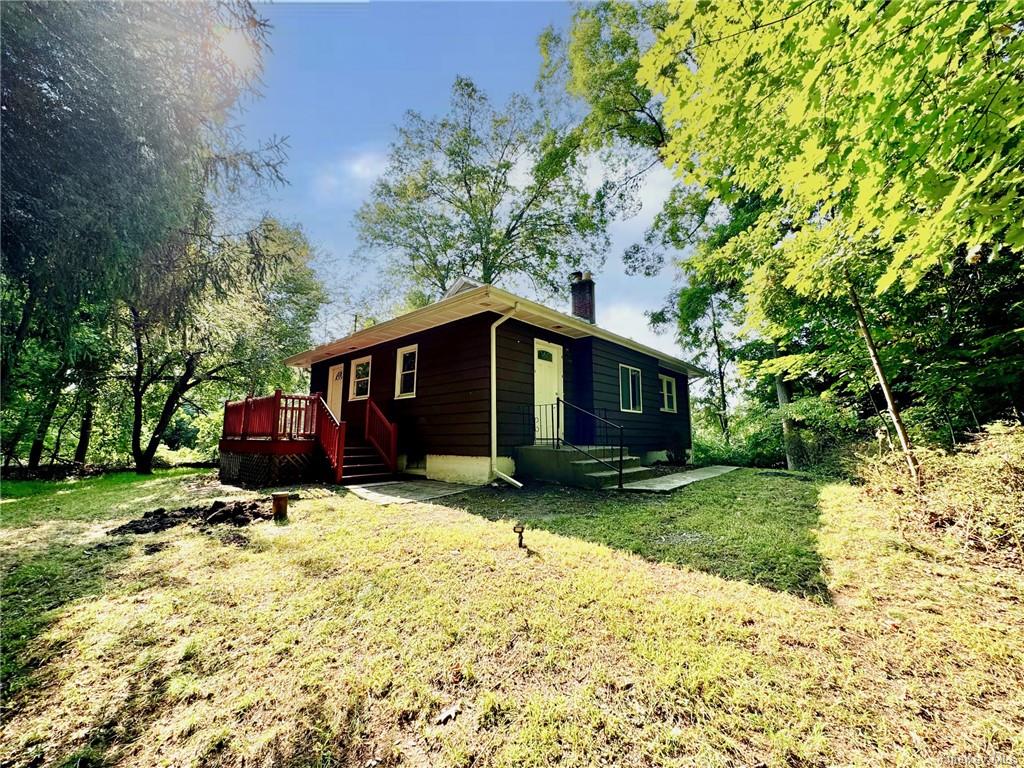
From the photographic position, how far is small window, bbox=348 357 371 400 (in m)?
10.2

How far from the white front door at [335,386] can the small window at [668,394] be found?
31.5ft

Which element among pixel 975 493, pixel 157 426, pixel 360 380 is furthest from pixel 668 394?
pixel 157 426

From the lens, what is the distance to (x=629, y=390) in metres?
A: 10.4

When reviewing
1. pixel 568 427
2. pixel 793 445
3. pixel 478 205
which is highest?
pixel 478 205

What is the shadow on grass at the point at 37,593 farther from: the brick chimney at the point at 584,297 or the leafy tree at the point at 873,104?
the brick chimney at the point at 584,297

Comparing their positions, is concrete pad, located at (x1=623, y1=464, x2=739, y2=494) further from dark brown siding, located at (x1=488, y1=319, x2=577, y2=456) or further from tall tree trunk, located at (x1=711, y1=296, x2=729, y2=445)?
tall tree trunk, located at (x1=711, y1=296, x2=729, y2=445)

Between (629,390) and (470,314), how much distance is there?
5213 millimetres

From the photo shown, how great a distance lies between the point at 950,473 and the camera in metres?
3.83

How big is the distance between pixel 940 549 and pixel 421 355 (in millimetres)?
7998

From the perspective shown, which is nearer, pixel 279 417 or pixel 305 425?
pixel 279 417

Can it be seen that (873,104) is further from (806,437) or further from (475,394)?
(806,437)

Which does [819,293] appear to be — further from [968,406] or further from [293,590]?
[293,590]

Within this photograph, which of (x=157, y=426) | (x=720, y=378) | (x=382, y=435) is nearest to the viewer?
(x=382, y=435)

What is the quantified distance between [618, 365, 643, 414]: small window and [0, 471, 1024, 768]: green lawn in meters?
6.26
